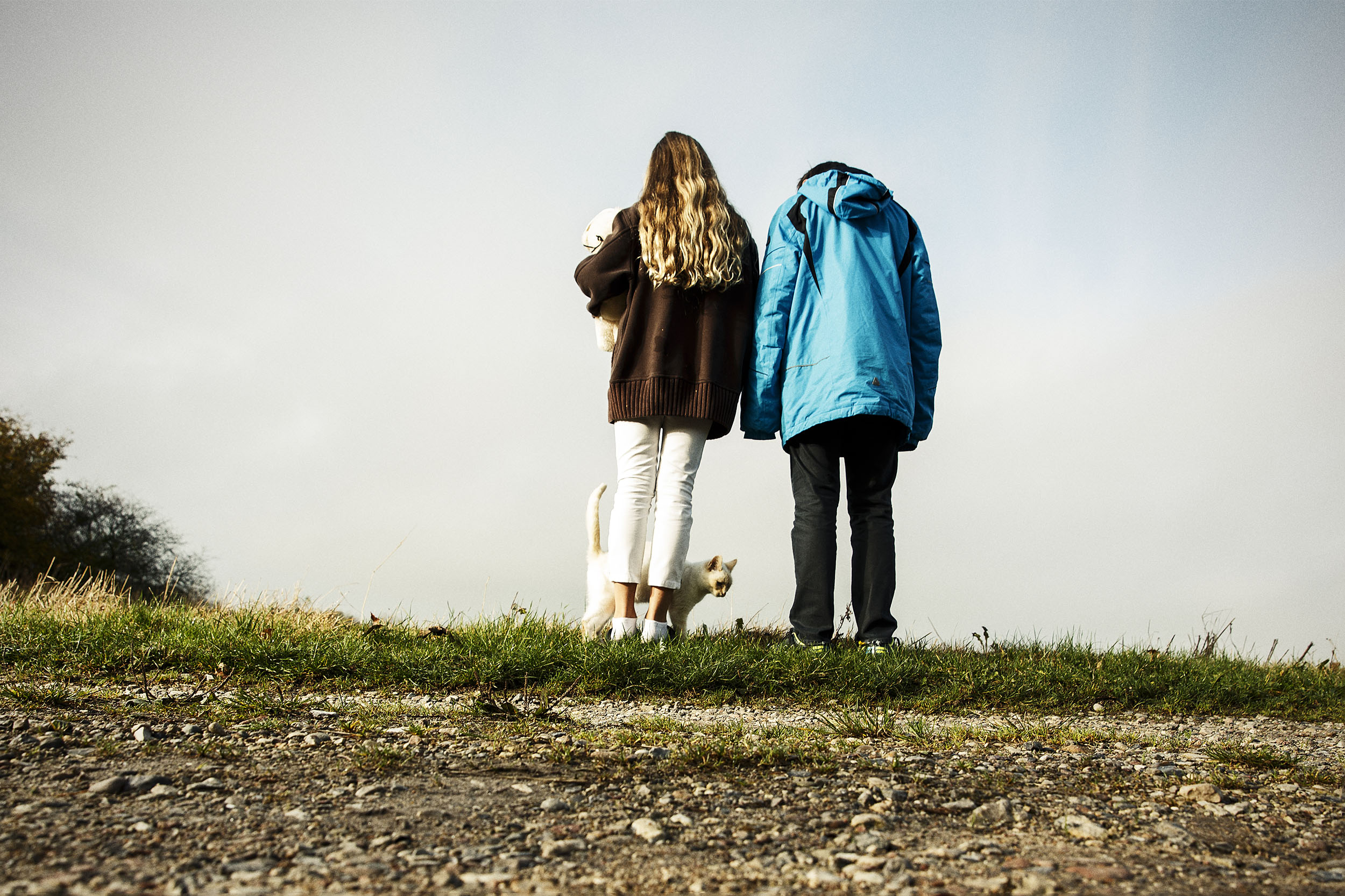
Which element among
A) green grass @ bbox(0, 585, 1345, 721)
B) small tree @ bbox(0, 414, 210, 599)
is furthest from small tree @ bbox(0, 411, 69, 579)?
green grass @ bbox(0, 585, 1345, 721)

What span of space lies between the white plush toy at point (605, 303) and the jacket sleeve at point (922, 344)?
1.77 meters

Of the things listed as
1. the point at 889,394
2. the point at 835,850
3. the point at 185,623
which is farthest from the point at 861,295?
the point at 185,623

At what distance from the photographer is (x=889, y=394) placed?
455 cm

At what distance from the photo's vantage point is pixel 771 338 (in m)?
4.87

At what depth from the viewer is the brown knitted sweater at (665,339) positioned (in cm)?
473

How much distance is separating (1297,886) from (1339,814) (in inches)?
31.2

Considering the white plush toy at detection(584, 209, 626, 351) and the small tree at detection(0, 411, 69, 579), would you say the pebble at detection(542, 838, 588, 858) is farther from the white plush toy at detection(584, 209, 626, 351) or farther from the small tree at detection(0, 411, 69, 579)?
the small tree at detection(0, 411, 69, 579)

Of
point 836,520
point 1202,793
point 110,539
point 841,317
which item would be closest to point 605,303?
point 841,317

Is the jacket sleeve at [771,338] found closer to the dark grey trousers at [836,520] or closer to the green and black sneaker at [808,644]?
the dark grey trousers at [836,520]

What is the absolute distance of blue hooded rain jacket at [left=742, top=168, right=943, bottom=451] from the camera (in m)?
4.58

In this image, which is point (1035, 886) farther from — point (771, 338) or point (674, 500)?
point (771, 338)

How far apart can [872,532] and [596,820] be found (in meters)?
3.07

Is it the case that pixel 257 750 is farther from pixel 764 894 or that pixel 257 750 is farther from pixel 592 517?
pixel 592 517

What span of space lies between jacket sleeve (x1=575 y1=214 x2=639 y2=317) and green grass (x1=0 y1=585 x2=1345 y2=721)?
1.97 metres
